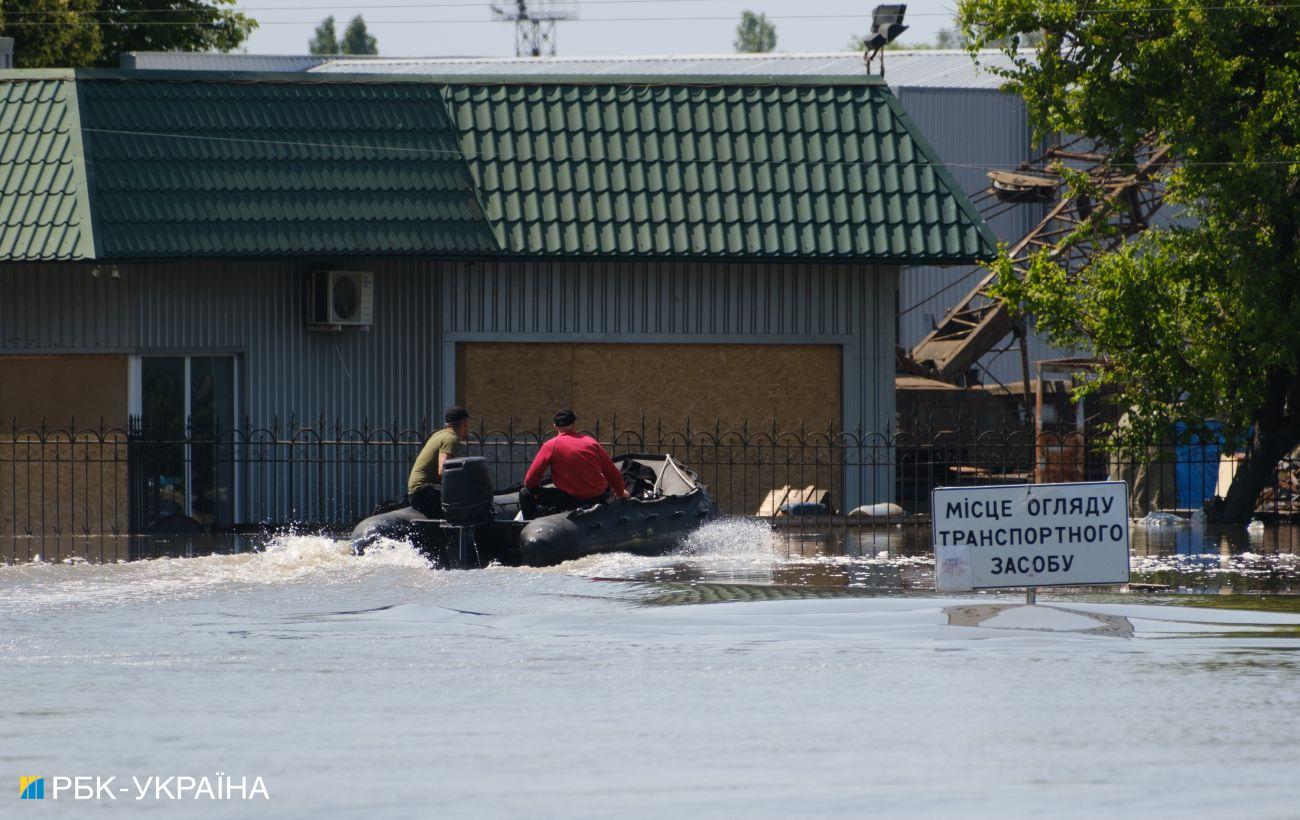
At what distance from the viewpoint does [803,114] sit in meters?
25.7

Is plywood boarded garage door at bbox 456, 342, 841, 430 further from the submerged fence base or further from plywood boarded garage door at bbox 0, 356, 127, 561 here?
plywood boarded garage door at bbox 0, 356, 127, 561

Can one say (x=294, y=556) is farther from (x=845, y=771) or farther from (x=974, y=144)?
(x=974, y=144)

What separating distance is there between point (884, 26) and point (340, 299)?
31.0 ft

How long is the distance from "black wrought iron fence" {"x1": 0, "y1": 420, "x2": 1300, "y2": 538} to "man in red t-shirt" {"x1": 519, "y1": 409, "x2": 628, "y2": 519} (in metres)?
3.49

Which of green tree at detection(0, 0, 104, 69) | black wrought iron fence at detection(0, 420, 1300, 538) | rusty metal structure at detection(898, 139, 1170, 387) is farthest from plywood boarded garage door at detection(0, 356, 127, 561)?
green tree at detection(0, 0, 104, 69)

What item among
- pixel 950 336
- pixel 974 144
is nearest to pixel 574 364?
pixel 950 336

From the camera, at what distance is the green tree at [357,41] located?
12888 centimetres

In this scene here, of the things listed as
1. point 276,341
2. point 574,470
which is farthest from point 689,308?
point 574,470

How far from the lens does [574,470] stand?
18.7 meters

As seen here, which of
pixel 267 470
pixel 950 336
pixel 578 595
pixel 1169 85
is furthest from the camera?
pixel 950 336

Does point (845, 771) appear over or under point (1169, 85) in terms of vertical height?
under

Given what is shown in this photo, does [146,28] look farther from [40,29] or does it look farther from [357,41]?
[357,41]

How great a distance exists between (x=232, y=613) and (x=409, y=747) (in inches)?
226

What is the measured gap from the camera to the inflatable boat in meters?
17.7
